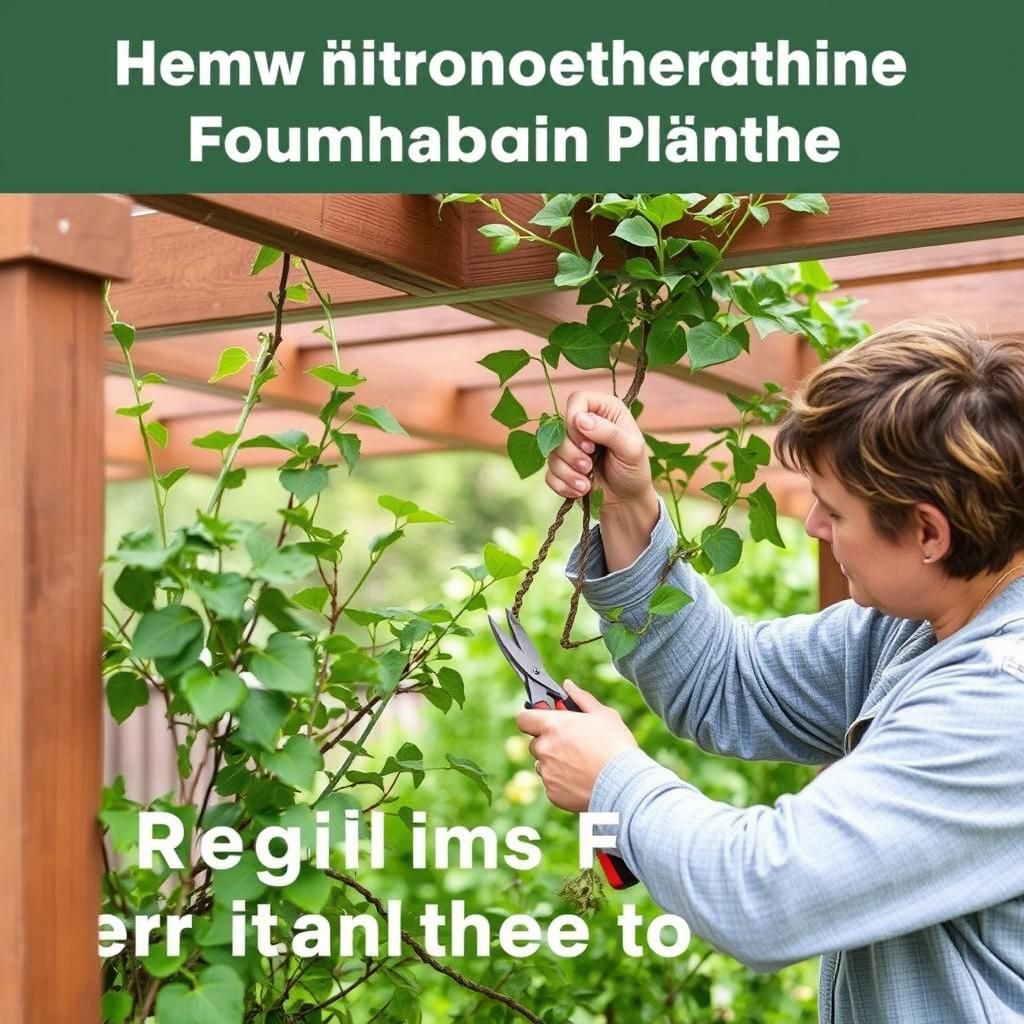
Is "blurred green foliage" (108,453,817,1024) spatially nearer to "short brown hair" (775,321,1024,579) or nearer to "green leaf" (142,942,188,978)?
"green leaf" (142,942,188,978)

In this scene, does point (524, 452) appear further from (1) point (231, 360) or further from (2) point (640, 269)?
(1) point (231, 360)

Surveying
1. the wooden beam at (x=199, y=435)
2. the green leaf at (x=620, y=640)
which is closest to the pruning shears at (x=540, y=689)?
the green leaf at (x=620, y=640)

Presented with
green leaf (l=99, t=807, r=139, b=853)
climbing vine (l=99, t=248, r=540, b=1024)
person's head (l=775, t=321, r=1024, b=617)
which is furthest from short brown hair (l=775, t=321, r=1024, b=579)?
green leaf (l=99, t=807, r=139, b=853)

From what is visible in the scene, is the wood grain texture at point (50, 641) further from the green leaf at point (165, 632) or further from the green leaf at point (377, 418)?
the green leaf at point (377, 418)

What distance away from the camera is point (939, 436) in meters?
1.33

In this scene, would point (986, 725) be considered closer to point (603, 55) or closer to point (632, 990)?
point (603, 55)

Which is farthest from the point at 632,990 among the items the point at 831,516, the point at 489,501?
the point at 489,501

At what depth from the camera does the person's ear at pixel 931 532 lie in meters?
1.33

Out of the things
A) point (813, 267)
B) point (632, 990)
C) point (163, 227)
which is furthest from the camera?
point (632, 990)

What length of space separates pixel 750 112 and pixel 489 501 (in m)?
11.0

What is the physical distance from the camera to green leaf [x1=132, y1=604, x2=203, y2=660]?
3.89ft

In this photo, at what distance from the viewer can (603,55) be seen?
140 centimetres

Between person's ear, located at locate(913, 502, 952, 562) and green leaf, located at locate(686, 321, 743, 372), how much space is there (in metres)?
0.34

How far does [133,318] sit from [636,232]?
0.90m
